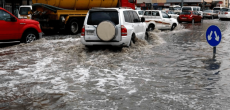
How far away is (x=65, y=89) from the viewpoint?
649cm

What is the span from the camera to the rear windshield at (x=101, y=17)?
11508 mm

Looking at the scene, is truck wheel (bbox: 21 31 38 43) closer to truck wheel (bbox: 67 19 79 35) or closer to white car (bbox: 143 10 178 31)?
truck wheel (bbox: 67 19 79 35)

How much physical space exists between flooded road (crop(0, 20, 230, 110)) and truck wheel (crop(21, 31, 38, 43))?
197cm

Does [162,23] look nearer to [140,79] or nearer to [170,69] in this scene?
[170,69]

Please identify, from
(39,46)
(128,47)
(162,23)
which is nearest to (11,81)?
(128,47)

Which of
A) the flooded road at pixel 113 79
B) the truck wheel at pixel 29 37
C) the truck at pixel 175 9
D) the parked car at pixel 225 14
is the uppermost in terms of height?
the truck at pixel 175 9

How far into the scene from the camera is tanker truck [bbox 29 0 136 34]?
62.9 ft

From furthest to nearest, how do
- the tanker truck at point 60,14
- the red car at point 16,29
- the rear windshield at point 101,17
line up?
the tanker truck at point 60,14
the red car at point 16,29
the rear windshield at point 101,17

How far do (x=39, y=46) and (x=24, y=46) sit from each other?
628 mm

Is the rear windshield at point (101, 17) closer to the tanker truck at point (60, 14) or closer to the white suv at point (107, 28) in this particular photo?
the white suv at point (107, 28)

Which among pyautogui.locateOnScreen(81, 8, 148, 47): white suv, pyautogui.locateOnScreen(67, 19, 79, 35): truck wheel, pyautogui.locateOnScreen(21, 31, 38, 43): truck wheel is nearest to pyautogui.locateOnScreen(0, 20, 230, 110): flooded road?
pyautogui.locateOnScreen(81, 8, 148, 47): white suv

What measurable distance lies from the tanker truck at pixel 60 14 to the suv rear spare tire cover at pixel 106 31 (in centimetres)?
854

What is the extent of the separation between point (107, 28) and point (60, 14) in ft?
29.5

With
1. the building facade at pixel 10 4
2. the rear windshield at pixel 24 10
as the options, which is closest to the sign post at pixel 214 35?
the rear windshield at pixel 24 10
